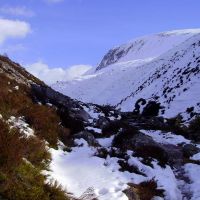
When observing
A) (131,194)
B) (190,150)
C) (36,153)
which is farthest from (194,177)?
(36,153)

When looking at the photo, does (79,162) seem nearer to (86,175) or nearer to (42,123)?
(86,175)

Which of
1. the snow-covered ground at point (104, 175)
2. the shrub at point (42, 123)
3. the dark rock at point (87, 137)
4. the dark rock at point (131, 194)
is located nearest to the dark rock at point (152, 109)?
the dark rock at point (87, 137)

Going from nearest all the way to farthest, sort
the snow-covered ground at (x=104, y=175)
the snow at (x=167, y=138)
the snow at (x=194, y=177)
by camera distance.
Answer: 1. the snow-covered ground at (x=104, y=175)
2. the snow at (x=194, y=177)
3. the snow at (x=167, y=138)

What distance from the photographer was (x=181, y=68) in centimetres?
4606

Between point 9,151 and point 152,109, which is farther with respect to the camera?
point 152,109

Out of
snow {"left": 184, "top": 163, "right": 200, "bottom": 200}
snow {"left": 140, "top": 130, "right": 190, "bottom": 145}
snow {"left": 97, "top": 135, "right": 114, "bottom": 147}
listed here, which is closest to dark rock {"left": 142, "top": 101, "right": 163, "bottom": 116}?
snow {"left": 140, "top": 130, "right": 190, "bottom": 145}

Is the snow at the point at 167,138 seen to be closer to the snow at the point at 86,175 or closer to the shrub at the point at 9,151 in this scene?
the snow at the point at 86,175

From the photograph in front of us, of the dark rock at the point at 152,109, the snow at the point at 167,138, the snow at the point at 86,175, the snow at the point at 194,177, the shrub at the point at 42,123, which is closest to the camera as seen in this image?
the snow at the point at 86,175

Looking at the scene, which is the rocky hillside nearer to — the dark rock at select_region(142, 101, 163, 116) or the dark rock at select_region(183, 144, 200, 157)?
the dark rock at select_region(183, 144, 200, 157)

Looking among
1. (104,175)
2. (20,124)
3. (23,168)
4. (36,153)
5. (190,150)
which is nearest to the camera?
(23,168)

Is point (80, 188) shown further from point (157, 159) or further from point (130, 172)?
point (157, 159)

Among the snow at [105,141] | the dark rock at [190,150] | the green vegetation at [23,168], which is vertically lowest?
the green vegetation at [23,168]

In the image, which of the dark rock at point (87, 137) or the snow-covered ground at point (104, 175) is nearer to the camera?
the snow-covered ground at point (104, 175)

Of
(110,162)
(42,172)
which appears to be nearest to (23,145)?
(42,172)
